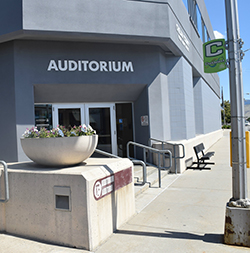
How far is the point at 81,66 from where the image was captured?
9.45 metres

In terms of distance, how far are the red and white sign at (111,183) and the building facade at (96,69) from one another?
4.95 m

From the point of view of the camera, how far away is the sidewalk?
12.7 ft

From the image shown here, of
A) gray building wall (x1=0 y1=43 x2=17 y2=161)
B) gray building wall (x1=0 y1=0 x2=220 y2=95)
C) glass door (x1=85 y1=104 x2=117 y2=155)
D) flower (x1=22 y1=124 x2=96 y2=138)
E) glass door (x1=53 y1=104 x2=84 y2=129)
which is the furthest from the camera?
glass door (x1=85 y1=104 x2=117 y2=155)

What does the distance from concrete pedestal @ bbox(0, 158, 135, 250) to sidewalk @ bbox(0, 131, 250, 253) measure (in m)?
0.15

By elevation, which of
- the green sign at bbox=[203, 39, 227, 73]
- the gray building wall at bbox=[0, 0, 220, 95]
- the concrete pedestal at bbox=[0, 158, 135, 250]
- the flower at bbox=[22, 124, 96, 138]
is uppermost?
the gray building wall at bbox=[0, 0, 220, 95]

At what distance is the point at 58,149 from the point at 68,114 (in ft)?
20.2

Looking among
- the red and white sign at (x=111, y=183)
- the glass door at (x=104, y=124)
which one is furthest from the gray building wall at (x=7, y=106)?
the red and white sign at (x=111, y=183)

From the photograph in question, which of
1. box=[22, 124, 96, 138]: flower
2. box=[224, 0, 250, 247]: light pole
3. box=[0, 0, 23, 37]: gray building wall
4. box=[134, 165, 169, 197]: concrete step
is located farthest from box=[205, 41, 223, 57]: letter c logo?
box=[0, 0, 23, 37]: gray building wall

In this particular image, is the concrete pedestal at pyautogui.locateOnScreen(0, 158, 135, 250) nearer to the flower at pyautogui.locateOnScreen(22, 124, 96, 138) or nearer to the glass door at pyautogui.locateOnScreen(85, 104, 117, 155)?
the flower at pyautogui.locateOnScreen(22, 124, 96, 138)

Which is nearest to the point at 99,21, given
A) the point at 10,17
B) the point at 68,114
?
the point at 10,17

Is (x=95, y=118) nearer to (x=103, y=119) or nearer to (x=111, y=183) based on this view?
(x=103, y=119)

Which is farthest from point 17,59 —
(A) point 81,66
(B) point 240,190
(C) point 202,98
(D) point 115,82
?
(C) point 202,98

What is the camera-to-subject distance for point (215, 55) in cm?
448

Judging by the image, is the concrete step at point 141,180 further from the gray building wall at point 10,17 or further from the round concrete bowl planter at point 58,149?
the gray building wall at point 10,17
